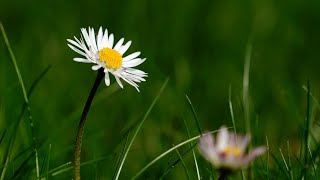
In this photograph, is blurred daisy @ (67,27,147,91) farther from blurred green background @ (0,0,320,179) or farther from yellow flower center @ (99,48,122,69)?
blurred green background @ (0,0,320,179)

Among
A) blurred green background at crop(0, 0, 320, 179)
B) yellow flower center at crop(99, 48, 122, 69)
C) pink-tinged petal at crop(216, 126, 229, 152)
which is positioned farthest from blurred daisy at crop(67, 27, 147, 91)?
blurred green background at crop(0, 0, 320, 179)

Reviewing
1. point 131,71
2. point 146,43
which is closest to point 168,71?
point 146,43

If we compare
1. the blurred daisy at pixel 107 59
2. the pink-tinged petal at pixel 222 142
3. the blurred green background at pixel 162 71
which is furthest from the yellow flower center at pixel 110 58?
the blurred green background at pixel 162 71

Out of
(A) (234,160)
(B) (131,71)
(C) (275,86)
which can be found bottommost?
(C) (275,86)

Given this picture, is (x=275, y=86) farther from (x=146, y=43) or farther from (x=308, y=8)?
(x=308, y=8)

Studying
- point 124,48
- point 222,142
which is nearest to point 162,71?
point 124,48

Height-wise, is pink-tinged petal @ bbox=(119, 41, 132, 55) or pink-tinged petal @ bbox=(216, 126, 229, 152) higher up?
pink-tinged petal @ bbox=(119, 41, 132, 55)

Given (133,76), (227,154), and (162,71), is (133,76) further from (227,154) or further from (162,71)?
(162,71)
